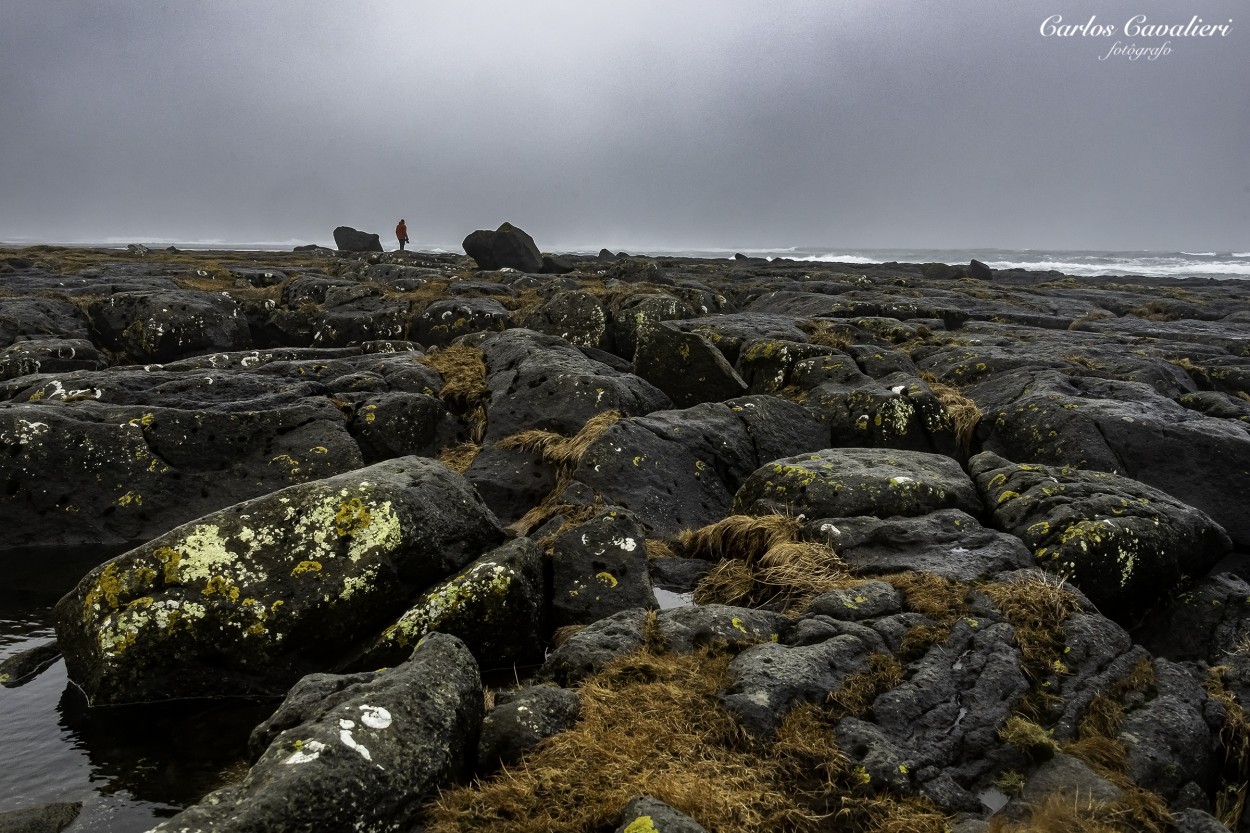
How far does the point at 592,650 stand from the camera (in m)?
5.90

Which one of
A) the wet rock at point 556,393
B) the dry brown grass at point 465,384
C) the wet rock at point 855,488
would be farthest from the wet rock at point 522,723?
the dry brown grass at point 465,384

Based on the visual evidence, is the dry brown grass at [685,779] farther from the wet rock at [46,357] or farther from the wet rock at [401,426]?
the wet rock at [46,357]

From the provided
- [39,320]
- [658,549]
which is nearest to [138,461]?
[658,549]

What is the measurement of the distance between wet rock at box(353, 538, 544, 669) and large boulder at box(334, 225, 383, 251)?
254 ft

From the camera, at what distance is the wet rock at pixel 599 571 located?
24.6 ft

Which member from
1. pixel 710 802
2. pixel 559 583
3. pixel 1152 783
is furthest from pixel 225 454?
pixel 1152 783

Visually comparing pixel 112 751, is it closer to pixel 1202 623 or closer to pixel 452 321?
pixel 1202 623

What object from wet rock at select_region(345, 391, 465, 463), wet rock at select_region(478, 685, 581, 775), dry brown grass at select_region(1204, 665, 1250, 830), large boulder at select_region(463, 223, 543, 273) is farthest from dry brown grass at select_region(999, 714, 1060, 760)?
large boulder at select_region(463, 223, 543, 273)

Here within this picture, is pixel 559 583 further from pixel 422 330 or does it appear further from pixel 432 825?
pixel 422 330

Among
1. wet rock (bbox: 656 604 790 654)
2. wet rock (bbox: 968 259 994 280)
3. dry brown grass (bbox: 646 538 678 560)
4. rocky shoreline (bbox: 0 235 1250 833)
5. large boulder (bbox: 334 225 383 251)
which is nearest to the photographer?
rocky shoreline (bbox: 0 235 1250 833)

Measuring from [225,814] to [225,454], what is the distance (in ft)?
29.1

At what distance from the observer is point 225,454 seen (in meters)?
11.5

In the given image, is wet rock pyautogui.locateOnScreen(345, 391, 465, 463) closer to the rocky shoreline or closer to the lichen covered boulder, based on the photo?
the rocky shoreline

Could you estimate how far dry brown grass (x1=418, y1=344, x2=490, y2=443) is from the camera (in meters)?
13.8
